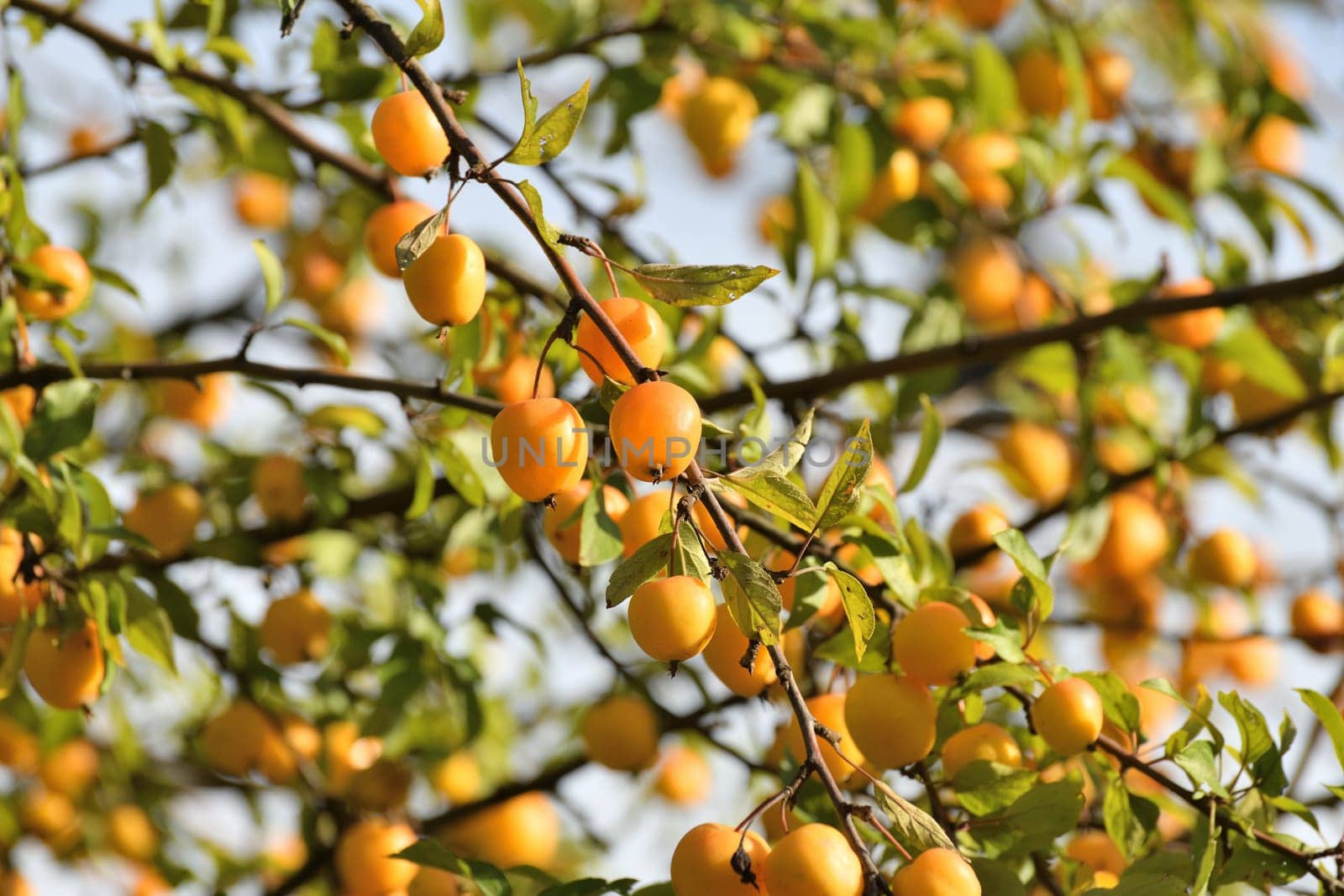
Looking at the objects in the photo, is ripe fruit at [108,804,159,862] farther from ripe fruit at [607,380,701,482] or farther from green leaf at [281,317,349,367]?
ripe fruit at [607,380,701,482]

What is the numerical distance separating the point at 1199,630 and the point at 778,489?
4.99 ft

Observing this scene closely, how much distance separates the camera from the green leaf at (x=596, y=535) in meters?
1.20

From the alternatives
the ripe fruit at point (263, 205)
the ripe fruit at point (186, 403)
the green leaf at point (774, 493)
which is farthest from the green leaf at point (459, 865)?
the ripe fruit at point (263, 205)

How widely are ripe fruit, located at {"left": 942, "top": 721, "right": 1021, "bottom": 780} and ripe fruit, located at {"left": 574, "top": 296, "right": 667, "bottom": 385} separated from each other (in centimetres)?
50

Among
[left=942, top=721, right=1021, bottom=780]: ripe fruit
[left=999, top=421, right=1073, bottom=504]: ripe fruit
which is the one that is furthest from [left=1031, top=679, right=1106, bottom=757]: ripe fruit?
[left=999, top=421, right=1073, bottom=504]: ripe fruit

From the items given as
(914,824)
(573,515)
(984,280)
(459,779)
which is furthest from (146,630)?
(984,280)

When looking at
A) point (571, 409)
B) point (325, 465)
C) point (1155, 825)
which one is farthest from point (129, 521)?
point (1155, 825)

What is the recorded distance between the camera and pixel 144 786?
257cm

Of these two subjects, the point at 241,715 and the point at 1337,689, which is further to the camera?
the point at 241,715

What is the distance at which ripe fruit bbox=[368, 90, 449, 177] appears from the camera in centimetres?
108

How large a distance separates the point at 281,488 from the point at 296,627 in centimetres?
23

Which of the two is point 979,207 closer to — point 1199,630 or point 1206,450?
point 1206,450

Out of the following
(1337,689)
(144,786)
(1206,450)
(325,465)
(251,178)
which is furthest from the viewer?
(251,178)

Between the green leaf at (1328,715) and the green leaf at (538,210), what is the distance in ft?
2.55
